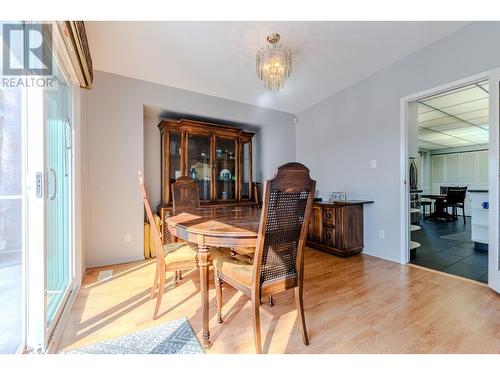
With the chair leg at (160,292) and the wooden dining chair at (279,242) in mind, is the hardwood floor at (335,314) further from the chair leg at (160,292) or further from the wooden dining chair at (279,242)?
the wooden dining chair at (279,242)

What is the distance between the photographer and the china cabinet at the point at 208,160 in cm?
310

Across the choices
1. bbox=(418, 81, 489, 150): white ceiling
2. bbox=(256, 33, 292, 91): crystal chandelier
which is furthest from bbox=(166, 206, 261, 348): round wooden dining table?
bbox=(418, 81, 489, 150): white ceiling

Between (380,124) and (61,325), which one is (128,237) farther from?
(380,124)

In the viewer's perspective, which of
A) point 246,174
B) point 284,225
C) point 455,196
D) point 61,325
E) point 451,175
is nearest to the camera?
point 284,225

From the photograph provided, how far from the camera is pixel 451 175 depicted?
749cm

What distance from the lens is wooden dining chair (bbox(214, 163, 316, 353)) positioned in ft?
3.88

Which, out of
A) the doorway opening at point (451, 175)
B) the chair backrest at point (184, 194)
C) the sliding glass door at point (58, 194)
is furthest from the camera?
the doorway opening at point (451, 175)

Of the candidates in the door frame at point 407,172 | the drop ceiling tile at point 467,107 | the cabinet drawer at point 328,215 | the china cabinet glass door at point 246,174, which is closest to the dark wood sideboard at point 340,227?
the cabinet drawer at point 328,215

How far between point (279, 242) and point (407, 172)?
7.61 feet

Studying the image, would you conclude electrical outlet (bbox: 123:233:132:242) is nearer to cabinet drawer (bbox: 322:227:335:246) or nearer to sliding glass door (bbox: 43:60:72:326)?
sliding glass door (bbox: 43:60:72:326)

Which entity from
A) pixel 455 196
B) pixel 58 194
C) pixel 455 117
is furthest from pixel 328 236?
pixel 455 196

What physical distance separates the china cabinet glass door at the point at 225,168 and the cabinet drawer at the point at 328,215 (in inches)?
55.5

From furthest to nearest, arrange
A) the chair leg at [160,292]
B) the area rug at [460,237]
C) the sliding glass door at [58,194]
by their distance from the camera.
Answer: the area rug at [460,237]
the chair leg at [160,292]
the sliding glass door at [58,194]

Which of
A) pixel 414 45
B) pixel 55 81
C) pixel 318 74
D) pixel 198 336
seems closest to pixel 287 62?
pixel 318 74
